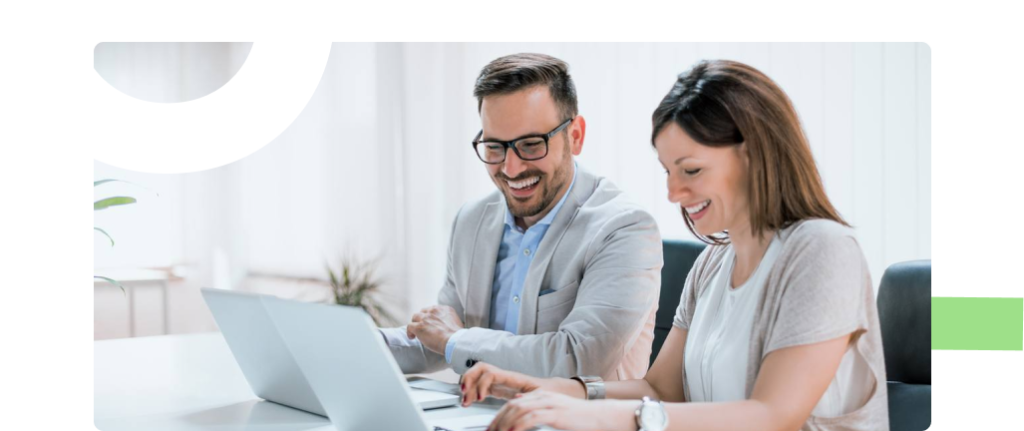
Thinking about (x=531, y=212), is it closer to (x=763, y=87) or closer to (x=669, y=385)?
(x=669, y=385)

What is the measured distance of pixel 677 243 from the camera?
2334mm

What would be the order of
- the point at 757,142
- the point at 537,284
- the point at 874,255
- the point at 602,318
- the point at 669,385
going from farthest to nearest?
the point at 874,255, the point at 537,284, the point at 602,318, the point at 669,385, the point at 757,142

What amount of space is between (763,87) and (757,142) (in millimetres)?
95

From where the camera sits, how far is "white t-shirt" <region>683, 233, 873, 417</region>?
1.47 metres

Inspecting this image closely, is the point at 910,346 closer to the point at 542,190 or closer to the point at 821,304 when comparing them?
the point at 821,304

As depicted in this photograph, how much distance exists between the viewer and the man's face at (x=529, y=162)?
2170mm

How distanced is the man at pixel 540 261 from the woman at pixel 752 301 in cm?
30

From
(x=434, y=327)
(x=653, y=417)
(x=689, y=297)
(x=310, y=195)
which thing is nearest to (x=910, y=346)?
(x=689, y=297)

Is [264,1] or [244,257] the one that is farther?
[244,257]

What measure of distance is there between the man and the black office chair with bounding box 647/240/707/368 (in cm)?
13

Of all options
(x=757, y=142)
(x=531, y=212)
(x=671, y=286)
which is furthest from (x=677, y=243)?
(x=757, y=142)

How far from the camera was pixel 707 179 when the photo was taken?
1.56 metres

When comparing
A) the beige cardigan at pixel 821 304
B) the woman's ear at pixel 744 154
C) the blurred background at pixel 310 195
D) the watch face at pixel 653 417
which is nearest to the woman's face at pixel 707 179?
the woman's ear at pixel 744 154

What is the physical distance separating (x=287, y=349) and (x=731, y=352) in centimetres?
80
